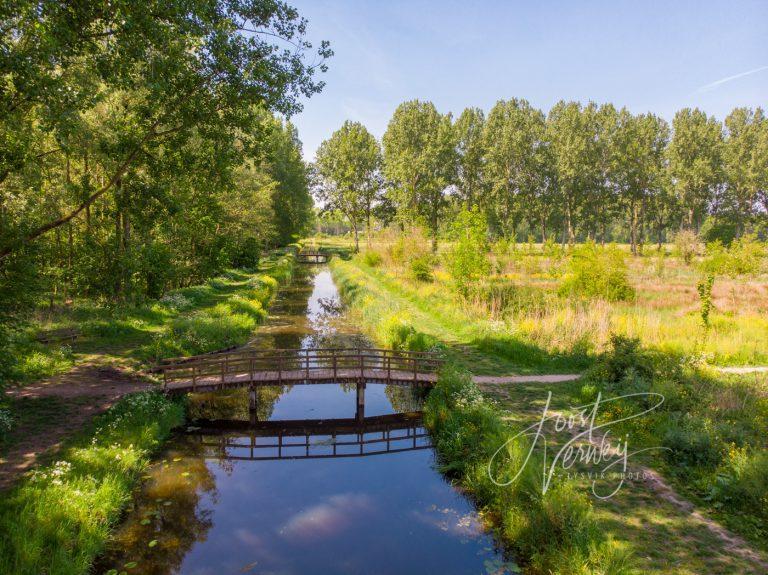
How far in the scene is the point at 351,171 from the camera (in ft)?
216

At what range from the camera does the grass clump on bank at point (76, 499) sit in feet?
26.8

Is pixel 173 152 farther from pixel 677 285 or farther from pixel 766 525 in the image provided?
pixel 677 285

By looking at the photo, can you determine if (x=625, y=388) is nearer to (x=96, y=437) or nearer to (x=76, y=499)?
(x=76, y=499)

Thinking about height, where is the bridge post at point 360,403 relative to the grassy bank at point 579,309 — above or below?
below

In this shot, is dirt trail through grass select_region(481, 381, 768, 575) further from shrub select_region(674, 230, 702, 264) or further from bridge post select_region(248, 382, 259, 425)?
shrub select_region(674, 230, 702, 264)

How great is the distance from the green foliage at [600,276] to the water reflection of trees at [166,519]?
79.5 feet

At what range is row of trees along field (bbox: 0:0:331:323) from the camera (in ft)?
36.9

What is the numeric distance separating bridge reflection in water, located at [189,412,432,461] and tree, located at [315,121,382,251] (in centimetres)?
5071

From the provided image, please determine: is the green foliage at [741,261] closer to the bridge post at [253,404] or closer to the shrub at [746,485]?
the shrub at [746,485]

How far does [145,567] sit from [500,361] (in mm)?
15579

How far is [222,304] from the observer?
28.8 m

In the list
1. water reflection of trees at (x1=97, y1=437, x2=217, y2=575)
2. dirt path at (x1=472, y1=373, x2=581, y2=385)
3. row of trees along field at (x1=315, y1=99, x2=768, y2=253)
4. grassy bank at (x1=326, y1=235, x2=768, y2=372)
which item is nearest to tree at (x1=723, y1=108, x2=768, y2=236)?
row of trees along field at (x1=315, y1=99, x2=768, y2=253)

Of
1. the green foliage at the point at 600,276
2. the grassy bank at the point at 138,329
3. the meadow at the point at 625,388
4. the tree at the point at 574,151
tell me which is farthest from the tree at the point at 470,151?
the grassy bank at the point at 138,329

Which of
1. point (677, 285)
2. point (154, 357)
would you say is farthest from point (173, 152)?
point (677, 285)
